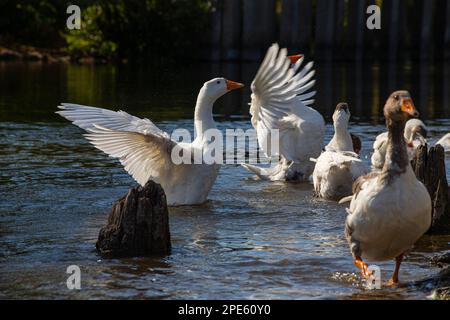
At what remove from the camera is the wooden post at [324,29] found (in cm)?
2748

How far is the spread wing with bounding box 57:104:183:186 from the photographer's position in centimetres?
937

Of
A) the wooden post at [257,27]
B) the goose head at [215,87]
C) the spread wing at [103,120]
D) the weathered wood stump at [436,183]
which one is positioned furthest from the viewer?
the wooden post at [257,27]

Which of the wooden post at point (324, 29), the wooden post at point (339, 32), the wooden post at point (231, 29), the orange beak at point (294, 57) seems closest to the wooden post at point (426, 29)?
the wooden post at point (339, 32)

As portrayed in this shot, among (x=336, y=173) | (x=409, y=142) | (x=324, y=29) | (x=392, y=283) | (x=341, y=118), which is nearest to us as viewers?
(x=392, y=283)

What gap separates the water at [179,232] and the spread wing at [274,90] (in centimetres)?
81

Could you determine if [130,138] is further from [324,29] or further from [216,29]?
[324,29]

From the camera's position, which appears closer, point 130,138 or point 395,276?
point 395,276

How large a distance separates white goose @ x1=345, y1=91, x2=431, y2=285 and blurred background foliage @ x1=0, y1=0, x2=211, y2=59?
20.5 metres

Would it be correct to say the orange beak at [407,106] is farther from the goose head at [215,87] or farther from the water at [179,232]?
the goose head at [215,87]

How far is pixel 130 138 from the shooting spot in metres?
9.54

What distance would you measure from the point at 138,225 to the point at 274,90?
3127mm

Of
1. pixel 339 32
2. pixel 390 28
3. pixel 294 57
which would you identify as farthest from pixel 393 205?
pixel 339 32
